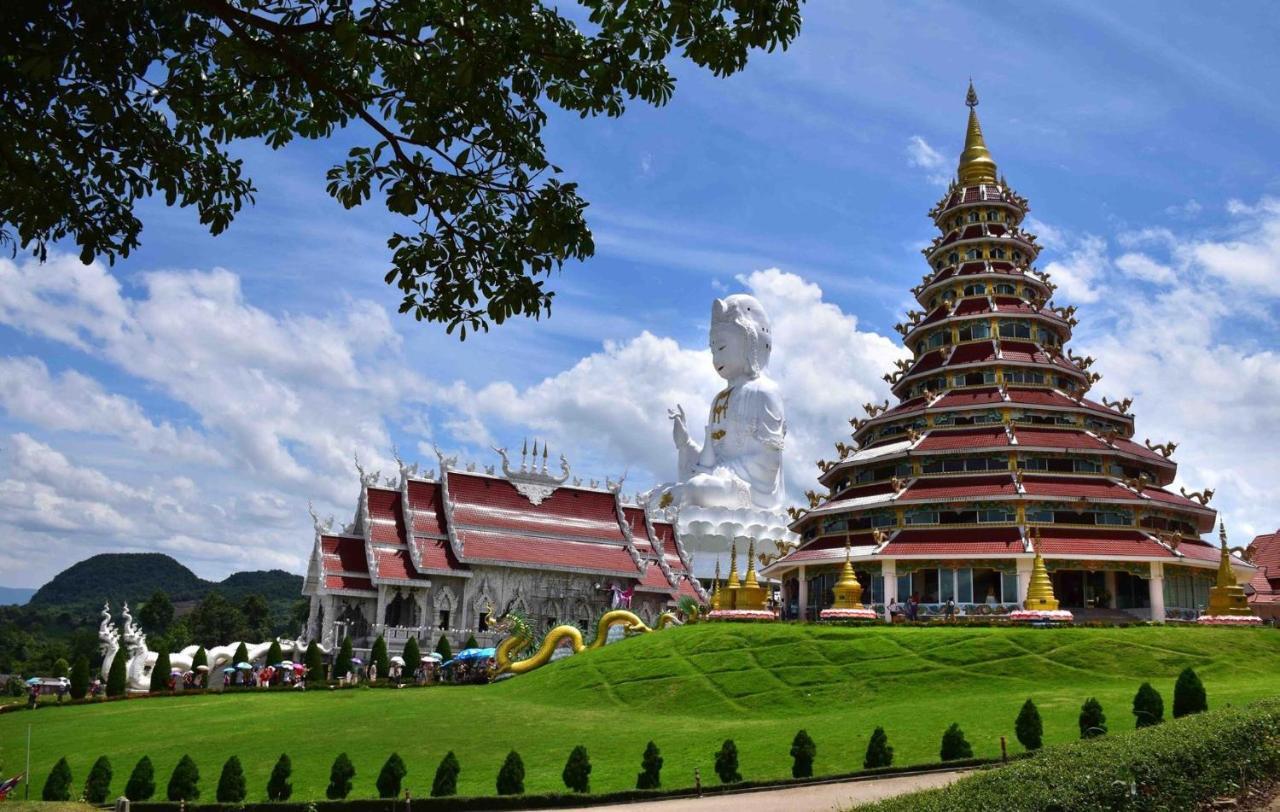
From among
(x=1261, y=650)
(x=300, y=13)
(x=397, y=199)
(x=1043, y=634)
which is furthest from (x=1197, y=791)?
(x=1261, y=650)

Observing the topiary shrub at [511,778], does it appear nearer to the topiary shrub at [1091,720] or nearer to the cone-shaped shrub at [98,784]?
the cone-shaped shrub at [98,784]

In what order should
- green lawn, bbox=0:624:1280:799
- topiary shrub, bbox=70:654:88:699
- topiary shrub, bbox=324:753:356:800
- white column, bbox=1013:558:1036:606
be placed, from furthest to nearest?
topiary shrub, bbox=70:654:88:699 → white column, bbox=1013:558:1036:606 → green lawn, bbox=0:624:1280:799 → topiary shrub, bbox=324:753:356:800

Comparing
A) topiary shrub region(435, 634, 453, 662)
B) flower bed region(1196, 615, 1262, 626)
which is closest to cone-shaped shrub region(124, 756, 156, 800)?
topiary shrub region(435, 634, 453, 662)

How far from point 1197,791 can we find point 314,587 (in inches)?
1867

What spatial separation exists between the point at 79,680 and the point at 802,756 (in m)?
35.8

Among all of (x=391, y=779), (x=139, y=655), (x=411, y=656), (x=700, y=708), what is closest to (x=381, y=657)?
(x=411, y=656)

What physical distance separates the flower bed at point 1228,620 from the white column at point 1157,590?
3.13 metres

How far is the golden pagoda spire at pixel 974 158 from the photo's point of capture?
58594 mm

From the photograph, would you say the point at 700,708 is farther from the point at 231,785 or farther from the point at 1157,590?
the point at 1157,590

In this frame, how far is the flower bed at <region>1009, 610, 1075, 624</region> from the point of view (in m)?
36.5

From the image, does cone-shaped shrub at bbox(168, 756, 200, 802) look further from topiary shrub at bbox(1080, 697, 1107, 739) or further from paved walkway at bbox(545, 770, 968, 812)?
topiary shrub at bbox(1080, 697, 1107, 739)

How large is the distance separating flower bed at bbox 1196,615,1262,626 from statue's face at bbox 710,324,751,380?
179 feet

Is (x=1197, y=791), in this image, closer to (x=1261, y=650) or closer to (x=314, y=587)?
(x=1261, y=650)

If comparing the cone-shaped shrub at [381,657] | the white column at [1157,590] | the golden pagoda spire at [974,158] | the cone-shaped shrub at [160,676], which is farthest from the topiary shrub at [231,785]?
the golden pagoda spire at [974,158]
